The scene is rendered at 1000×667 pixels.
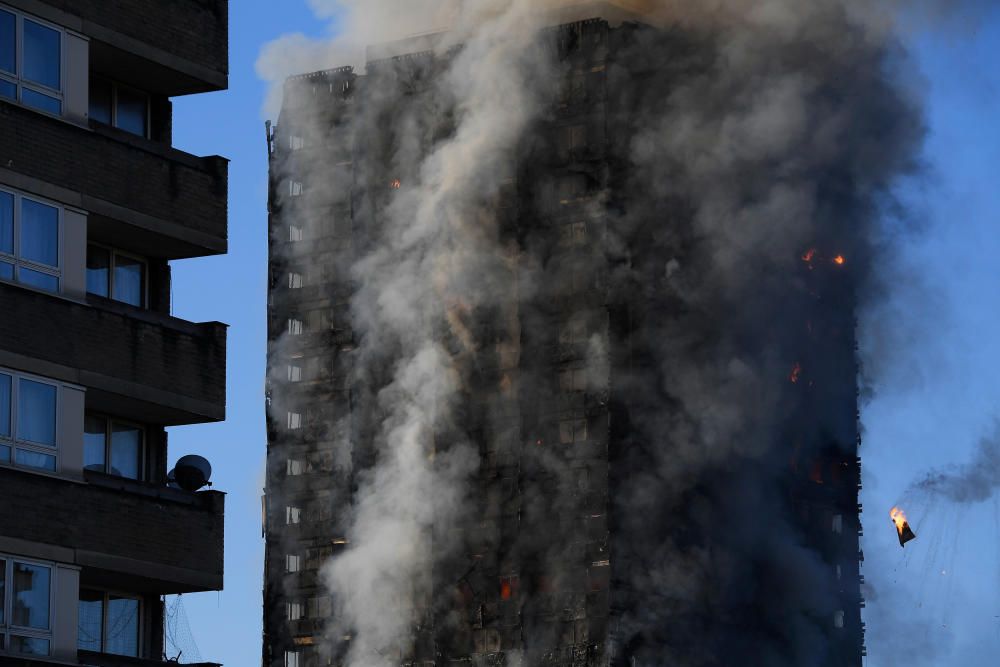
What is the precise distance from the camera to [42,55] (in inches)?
1414

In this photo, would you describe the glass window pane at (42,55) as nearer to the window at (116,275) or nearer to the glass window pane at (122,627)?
the window at (116,275)

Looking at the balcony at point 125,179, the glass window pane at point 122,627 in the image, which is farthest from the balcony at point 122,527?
the balcony at point 125,179

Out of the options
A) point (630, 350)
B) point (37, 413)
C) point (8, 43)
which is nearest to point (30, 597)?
point (37, 413)

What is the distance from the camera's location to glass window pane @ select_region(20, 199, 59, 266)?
34.9 m

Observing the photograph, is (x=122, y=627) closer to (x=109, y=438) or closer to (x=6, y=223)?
(x=109, y=438)

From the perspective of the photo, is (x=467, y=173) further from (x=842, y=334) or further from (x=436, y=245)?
(x=842, y=334)

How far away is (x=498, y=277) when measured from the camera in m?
110

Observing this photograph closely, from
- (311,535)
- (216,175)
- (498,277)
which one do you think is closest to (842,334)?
(498,277)

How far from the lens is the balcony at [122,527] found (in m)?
34.0

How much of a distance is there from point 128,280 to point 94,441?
8.66 feet

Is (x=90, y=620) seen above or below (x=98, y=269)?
below

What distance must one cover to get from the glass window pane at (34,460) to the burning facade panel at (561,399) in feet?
226

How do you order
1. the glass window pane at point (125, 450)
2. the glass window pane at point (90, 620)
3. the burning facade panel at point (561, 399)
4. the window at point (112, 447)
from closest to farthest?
1. the glass window pane at point (90, 620)
2. the window at point (112, 447)
3. the glass window pane at point (125, 450)
4. the burning facade panel at point (561, 399)

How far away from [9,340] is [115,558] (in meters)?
3.30
